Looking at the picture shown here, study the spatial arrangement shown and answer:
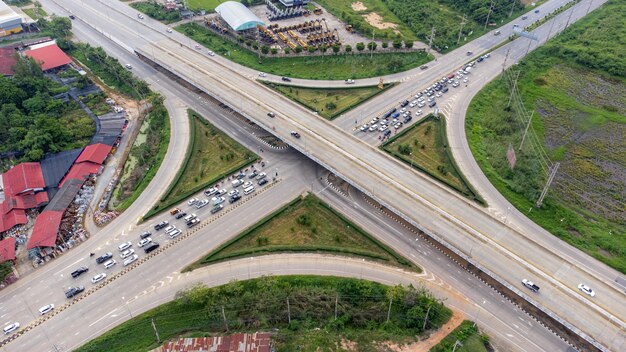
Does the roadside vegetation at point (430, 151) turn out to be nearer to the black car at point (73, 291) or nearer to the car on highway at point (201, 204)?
the car on highway at point (201, 204)

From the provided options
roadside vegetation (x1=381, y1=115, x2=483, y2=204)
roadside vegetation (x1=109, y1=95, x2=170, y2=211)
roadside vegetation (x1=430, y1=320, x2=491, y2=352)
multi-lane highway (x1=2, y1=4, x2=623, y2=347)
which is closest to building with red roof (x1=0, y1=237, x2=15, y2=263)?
multi-lane highway (x1=2, y1=4, x2=623, y2=347)

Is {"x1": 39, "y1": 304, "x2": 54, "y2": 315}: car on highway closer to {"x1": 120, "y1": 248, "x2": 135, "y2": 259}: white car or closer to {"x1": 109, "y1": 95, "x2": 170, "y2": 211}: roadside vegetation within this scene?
{"x1": 120, "y1": 248, "x2": 135, "y2": 259}: white car

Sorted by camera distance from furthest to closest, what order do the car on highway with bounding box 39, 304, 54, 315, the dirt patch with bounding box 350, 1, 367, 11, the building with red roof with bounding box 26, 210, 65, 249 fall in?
the dirt patch with bounding box 350, 1, 367, 11 < the building with red roof with bounding box 26, 210, 65, 249 < the car on highway with bounding box 39, 304, 54, 315

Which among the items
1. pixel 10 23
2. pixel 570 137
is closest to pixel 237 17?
pixel 10 23

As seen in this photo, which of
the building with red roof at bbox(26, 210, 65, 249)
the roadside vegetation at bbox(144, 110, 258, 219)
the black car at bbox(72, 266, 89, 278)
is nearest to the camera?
the black car at bbox(72, 266, 89, 278)

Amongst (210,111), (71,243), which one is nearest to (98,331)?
(71,243)

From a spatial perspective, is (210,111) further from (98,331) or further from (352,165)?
(98,331)
